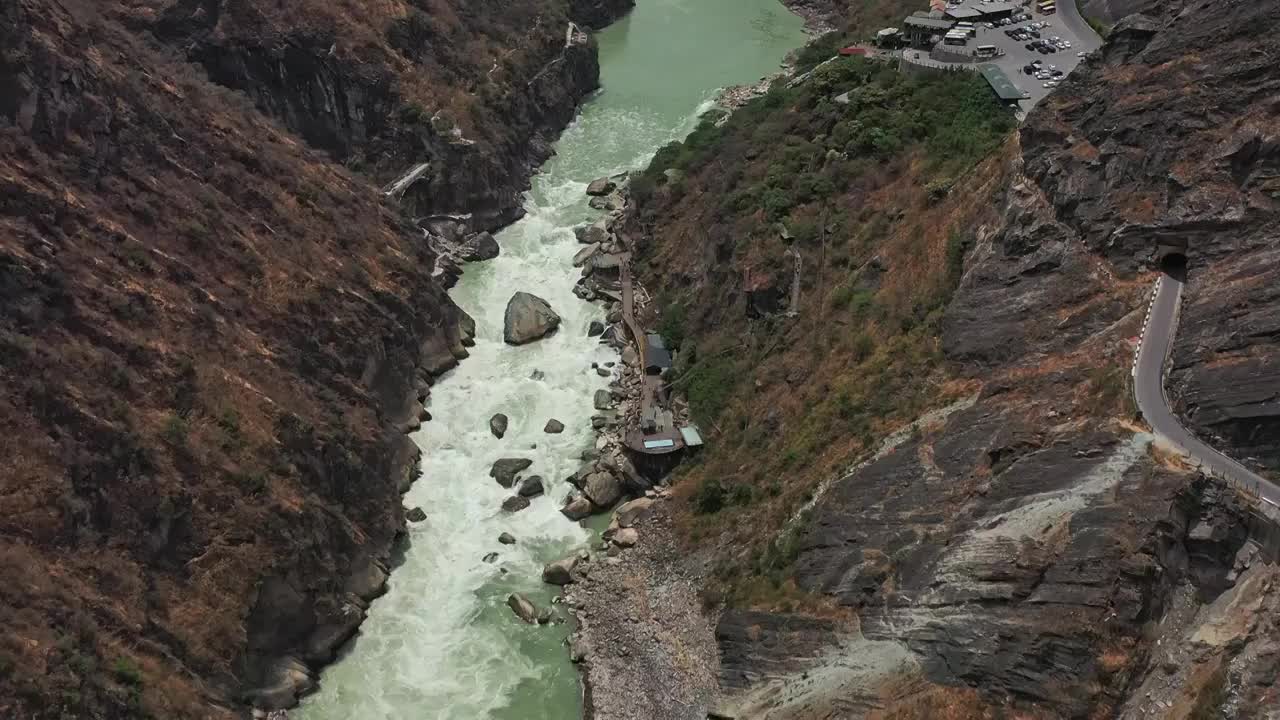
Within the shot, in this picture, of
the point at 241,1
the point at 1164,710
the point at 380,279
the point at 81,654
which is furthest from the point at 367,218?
the point at 1164,710

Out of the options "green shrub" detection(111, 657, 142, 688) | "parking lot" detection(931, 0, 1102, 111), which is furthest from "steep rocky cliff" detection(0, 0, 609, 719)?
"parking lot" detection(931, 0, 1102, 111)

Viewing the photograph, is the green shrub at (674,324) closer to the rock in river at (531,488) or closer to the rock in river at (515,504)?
the rock in river at (531,488)

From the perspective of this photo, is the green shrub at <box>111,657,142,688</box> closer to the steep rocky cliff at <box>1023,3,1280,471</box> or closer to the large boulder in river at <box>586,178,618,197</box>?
the steep rocky cliff at <box>1023,3,1280,471</box>

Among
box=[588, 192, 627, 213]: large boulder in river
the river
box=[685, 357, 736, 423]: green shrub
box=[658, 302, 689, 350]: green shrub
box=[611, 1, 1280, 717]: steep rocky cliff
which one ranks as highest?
box=[611, 1, 1280, 717]: steep rocky cliff

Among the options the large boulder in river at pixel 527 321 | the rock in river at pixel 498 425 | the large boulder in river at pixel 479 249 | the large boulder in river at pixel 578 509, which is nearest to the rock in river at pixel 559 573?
the large boulder in river at pixel 578 509

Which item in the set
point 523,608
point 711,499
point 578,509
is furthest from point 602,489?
point 523,608

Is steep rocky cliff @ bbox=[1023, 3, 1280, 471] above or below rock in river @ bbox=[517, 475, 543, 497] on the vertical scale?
above
